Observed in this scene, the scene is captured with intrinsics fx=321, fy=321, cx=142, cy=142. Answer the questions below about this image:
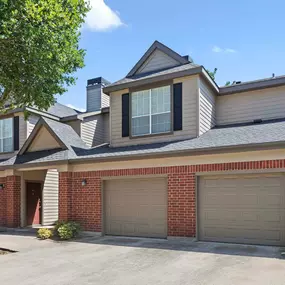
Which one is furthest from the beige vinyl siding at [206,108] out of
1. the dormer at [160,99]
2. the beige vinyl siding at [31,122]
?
the beige vinyl siding at [31,122]

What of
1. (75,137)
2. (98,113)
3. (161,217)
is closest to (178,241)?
(161,217)

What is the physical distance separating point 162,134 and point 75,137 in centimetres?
472

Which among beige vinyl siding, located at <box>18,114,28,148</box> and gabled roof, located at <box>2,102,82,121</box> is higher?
gabled roof, located at <box>2,102,82,121</box>

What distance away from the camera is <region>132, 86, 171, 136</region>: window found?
40.5ft

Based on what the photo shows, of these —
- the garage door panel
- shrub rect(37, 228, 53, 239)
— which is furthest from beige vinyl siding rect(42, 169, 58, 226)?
the garage door panel

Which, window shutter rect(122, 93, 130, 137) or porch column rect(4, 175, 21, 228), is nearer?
window shutter rect(122, 93, 130, 137)

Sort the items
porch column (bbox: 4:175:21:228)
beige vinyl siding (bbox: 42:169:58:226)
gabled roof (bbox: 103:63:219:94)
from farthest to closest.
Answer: beige vinyl siding (bbox: 42:169:58:226)
porch column (bbox: 4:175:21:228)
gabled roof (bbox: 103:63:219:94)

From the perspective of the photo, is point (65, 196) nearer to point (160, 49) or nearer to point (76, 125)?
point (76, 125)

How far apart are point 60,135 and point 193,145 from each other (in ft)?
20.9

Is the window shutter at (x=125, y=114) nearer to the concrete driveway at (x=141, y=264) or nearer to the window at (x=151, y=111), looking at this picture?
the window at (x=151, y=111)

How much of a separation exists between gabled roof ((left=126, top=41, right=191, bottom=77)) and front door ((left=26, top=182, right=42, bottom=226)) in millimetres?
7142

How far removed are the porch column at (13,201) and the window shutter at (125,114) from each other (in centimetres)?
555

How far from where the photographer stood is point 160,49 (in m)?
13.5

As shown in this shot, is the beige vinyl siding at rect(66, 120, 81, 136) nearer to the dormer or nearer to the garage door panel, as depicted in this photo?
the dormer
